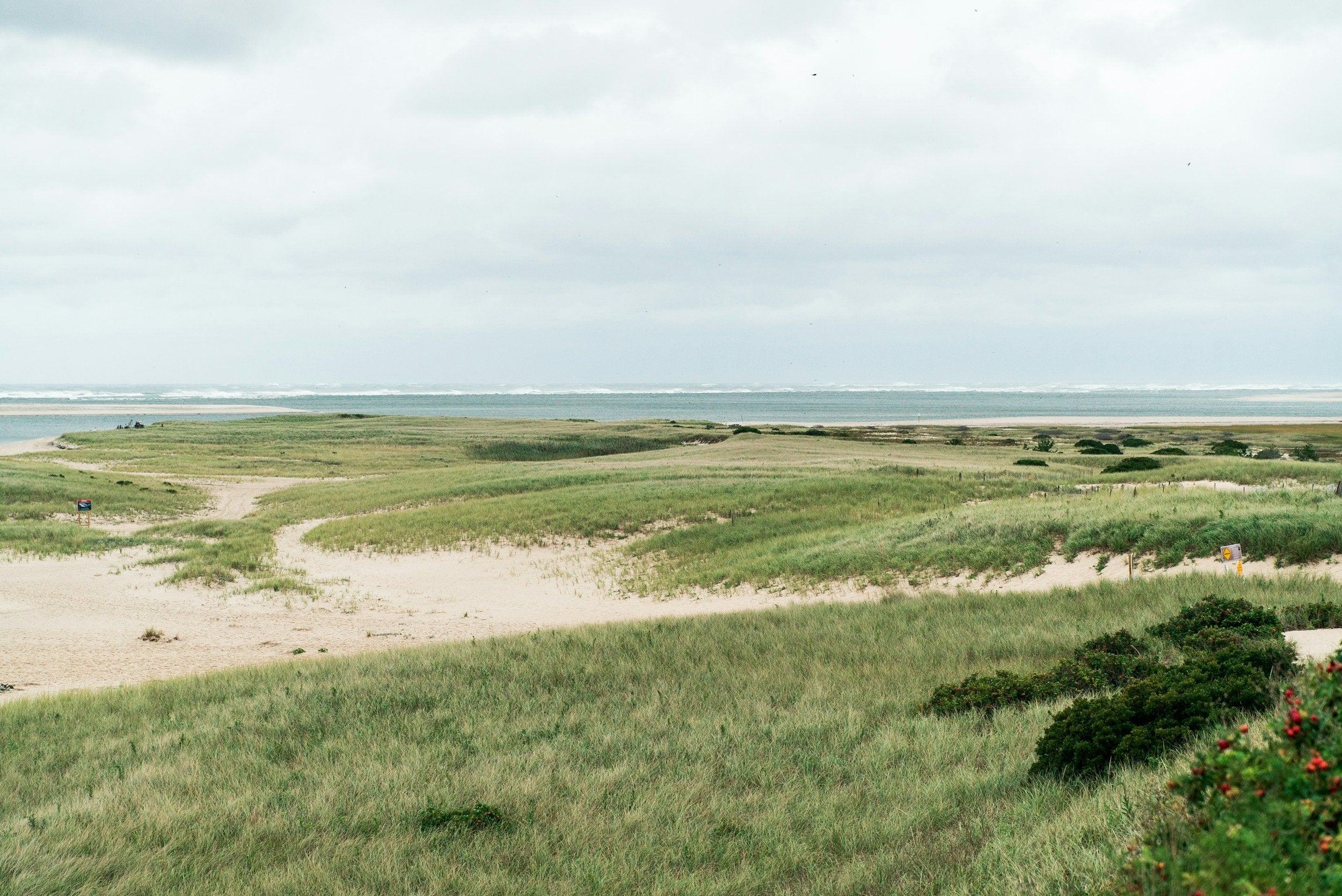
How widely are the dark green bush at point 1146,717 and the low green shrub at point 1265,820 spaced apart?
238 cm

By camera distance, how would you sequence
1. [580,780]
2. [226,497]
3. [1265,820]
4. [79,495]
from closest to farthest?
[1265,820], [580,780], [79,495], [226,497]

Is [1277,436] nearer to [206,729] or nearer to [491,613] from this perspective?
[491,613]

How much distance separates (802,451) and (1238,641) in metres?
47.3

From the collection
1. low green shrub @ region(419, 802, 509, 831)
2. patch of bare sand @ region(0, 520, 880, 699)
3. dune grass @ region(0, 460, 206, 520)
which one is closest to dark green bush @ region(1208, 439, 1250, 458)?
patch of bare sand @ region(0, 520, 880, 699)

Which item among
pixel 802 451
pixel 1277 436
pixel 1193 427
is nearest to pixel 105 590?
pixel 802 451

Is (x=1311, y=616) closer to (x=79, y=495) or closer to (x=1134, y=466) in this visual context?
(x=1134, y=466)

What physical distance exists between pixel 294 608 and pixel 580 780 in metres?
16.4

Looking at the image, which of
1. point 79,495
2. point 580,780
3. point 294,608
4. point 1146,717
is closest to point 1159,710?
point 1146,717

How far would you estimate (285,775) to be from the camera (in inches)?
289

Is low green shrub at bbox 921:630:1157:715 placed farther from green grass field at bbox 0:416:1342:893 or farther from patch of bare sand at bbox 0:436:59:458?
patch of bare sand at bbox 0:436:59:458

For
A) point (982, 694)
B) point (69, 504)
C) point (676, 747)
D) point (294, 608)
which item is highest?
point (982, 694)

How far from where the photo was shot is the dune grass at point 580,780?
5.27 metres

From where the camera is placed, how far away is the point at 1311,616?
10570mm

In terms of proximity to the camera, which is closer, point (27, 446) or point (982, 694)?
point (982, 694)
